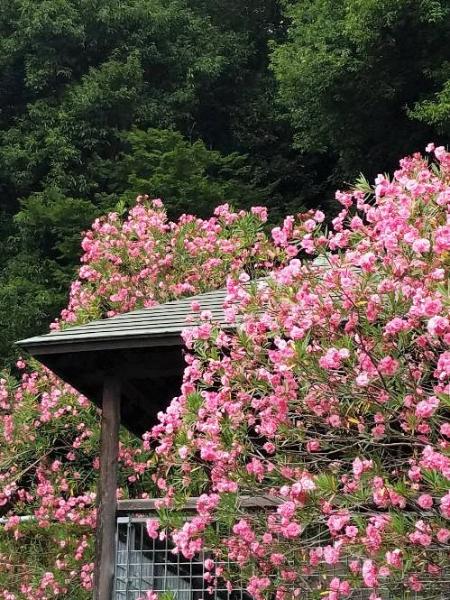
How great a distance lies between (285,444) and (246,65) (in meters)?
19.2

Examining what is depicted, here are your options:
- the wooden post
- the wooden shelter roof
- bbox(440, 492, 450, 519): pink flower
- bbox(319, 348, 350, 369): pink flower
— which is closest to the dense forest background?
the wooden shelter roof

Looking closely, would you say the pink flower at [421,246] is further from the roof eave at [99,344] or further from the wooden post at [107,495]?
the wooden post at [107,495]

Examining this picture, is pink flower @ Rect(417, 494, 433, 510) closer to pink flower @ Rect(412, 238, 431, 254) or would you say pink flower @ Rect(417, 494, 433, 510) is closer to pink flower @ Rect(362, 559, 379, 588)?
pink flower @ Rect(362, 559, 379, 588)

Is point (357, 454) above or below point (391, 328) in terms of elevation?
below

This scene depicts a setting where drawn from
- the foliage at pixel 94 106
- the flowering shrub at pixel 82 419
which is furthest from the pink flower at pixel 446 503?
the foliage at pixel 94 106

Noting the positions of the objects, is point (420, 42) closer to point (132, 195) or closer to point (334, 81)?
point (334, 81)

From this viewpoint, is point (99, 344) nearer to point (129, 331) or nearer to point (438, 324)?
point (129, 331)

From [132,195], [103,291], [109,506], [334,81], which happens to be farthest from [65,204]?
[109,506]

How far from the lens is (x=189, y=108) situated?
20422mm

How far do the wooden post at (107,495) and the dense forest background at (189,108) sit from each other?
30.9ft

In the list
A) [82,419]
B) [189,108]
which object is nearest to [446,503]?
[82,419]

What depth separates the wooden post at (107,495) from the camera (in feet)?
17.1

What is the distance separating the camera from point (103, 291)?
9.94m

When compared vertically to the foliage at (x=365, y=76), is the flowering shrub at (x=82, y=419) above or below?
below
